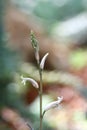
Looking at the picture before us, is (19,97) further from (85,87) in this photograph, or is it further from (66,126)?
(85,87)

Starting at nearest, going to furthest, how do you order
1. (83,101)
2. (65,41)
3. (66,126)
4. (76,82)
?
(66,126), (83,101), (76,82), (65,41)

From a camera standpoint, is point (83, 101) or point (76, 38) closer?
point (83, 101)

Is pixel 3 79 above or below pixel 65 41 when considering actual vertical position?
above

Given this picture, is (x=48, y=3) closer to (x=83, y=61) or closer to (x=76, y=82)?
(x=83, y=61)

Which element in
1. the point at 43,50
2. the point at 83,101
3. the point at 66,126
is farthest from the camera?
the point at 43,50

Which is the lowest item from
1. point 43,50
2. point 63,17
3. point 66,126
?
point 63,17

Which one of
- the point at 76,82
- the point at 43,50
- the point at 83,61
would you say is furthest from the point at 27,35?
the point at 76,82
